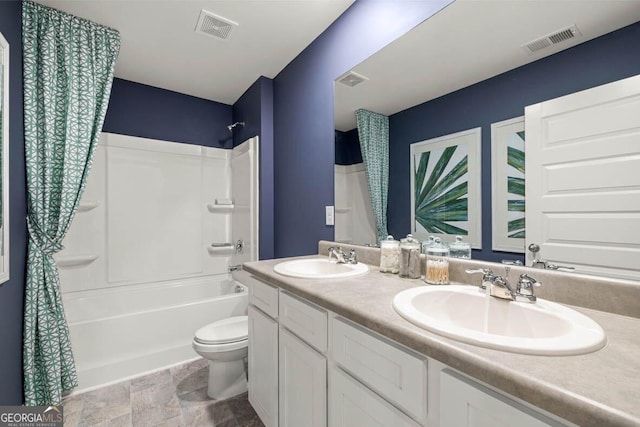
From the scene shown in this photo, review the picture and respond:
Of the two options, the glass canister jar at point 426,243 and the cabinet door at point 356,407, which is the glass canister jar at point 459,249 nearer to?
the glass canister jar at point 426,243

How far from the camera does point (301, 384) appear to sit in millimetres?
1135

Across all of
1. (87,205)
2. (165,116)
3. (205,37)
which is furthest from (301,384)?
(165,116)

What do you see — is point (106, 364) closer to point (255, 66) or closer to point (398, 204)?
point (398, 204)

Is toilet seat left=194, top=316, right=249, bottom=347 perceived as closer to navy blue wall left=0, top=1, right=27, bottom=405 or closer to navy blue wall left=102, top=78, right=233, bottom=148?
navy blue wall left=0, top=1, right=27, bottom=405

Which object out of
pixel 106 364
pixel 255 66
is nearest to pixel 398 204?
pixel 255 66

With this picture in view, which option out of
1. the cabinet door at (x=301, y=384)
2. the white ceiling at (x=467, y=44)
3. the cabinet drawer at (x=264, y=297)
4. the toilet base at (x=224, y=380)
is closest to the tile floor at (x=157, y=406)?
the toilet base at (x=224, y=380)

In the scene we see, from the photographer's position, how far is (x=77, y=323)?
196 centimetres

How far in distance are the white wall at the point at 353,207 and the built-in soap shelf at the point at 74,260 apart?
85.8 inches

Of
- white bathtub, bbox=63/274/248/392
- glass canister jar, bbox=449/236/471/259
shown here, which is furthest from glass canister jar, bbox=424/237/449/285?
white bathtub, bbox=63/274/248/392

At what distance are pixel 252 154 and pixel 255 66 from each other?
29.2 inches

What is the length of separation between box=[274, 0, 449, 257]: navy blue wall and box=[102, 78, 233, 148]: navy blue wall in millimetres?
997

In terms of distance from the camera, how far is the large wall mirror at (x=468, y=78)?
2.88 ft

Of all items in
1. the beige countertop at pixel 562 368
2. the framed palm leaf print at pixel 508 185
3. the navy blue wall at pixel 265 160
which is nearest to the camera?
the beige countertop at pixel 562 368

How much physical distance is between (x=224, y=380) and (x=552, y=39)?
2.35 meters
